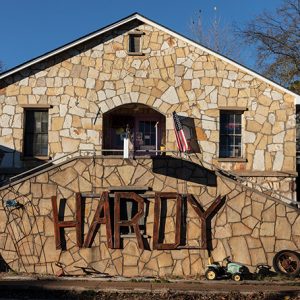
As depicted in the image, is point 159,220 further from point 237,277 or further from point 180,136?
point 180,136

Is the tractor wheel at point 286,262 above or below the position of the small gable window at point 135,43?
below

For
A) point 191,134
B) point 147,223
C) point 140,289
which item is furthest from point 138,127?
point 140,289

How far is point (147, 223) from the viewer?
14133mm

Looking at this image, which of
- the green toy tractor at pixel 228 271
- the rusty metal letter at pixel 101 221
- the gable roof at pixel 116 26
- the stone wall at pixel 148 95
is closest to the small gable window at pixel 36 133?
the stone wall at pixel 148 95

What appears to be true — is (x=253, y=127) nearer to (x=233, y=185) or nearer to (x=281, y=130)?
(x=281, y=130)

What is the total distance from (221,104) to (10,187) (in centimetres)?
773

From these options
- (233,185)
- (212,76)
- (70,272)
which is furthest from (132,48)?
(70,272)

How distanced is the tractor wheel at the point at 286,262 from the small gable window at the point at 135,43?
849 centimetres

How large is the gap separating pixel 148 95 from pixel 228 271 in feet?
23.2

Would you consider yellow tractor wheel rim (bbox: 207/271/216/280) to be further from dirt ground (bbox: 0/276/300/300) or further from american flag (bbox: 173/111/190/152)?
american flag (bbox: 173/111/190/152)

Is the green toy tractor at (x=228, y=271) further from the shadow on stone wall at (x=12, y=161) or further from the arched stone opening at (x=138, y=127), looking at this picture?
the shadow on stone wall at (x=12, y=161)

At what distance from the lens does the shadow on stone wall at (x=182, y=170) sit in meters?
14.3

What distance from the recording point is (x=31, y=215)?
560 inches

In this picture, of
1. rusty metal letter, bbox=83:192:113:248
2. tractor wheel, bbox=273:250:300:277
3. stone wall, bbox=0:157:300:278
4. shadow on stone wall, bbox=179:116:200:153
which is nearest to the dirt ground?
tractor wheel, bbox=273:250:300:277
